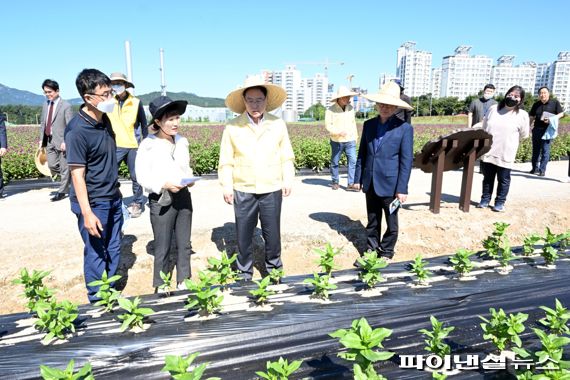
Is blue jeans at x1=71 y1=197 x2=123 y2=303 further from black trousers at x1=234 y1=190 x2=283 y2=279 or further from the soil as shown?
black trousers at x1=234 y1=190 x2=283 y2=279

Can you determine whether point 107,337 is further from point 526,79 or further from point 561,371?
point 526,79

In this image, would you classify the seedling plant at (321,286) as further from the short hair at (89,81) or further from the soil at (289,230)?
the short hair at (89,81)

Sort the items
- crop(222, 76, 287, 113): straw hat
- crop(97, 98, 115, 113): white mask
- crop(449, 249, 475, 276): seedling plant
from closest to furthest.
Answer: crop(97, 98, 115, 113): white mask < crop(449, 249, 475, 276): seedling plant < crop(222, 76, 287, 113): straw hat

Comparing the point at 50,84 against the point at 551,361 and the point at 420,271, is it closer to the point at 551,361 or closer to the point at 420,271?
the point at 420,271

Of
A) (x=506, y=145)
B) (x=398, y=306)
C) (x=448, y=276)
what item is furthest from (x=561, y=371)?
(x=506, y=145)

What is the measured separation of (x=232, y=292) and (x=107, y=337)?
2.69 ft

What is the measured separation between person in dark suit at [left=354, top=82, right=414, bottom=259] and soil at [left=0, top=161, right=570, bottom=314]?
26.7 inches

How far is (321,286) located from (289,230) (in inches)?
94.2

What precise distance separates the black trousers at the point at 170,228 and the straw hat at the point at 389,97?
2.02m

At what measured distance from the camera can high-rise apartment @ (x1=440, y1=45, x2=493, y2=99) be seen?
136375 millimetres

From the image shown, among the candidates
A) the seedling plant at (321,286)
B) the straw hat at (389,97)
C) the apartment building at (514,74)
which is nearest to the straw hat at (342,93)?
the straw hat at (389,97)

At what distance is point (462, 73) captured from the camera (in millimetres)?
137375

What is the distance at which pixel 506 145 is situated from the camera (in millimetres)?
5188

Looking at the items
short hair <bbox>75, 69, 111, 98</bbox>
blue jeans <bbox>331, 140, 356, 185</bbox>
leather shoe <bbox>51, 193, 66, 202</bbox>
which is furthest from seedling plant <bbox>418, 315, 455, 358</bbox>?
leather shoe <bbox>51, 193, 66, 202</bbox>
